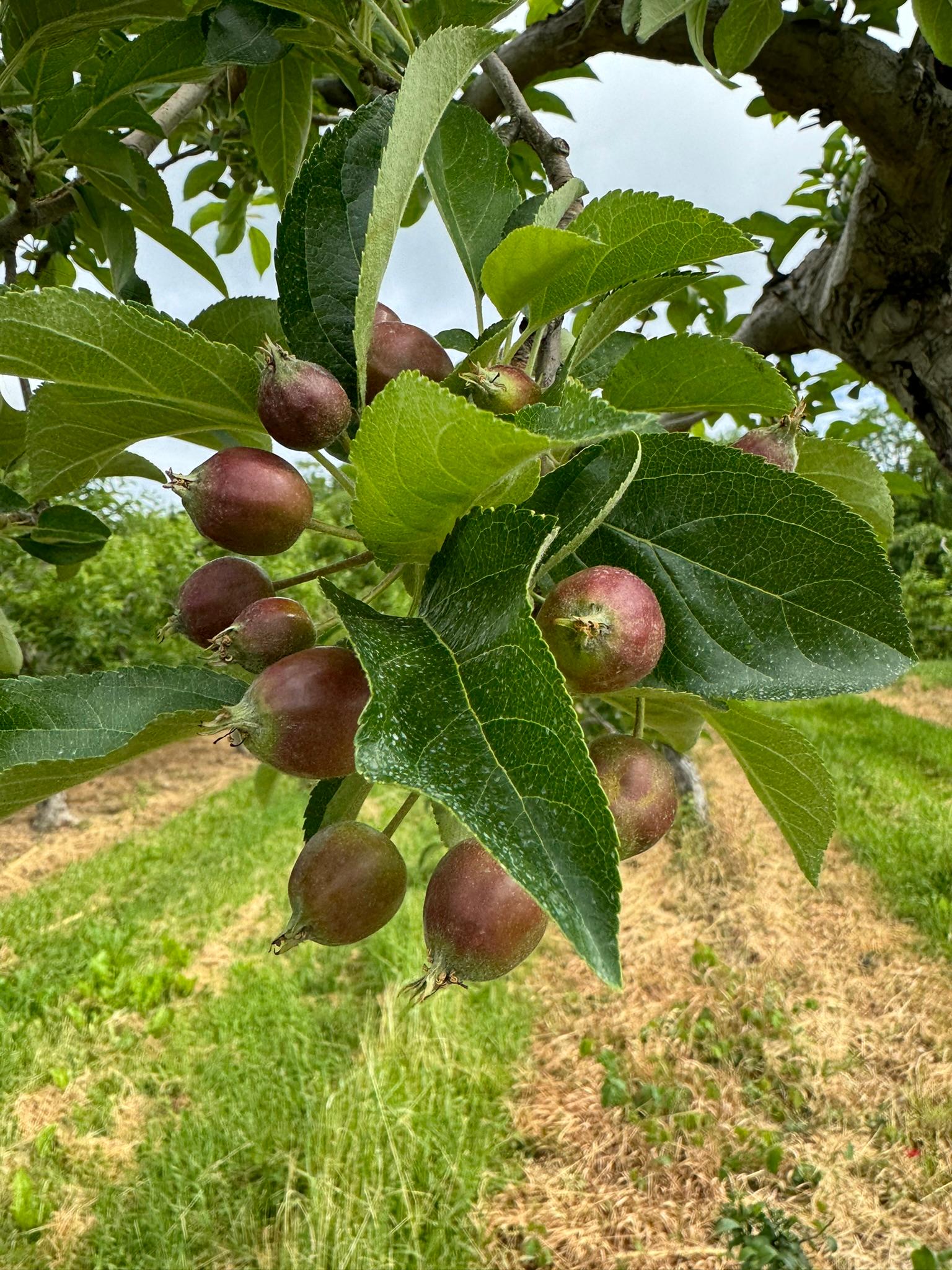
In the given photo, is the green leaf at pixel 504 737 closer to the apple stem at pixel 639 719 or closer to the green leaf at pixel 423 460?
the green leaf at pixel 423 460

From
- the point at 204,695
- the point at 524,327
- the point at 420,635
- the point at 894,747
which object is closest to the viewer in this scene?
the point at 420,635

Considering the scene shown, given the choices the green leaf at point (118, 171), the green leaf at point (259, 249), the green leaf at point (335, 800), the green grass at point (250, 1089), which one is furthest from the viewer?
the green grass at point (250, 1089)

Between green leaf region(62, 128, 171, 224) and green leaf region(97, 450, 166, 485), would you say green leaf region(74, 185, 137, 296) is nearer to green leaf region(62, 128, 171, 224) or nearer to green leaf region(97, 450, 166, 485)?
green leaf region(62, 128, 171, 224)

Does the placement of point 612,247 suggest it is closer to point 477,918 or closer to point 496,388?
point 496,388

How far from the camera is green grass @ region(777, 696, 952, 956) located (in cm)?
563

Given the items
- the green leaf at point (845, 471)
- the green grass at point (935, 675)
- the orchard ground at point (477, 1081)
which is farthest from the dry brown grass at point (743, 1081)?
the green grass at point (935, 675)

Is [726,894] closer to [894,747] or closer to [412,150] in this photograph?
[894,747]

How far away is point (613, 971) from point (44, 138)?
4.44 feet

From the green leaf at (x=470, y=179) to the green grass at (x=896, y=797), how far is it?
555 cm

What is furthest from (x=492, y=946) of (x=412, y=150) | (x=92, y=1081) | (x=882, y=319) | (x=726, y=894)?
(x=726, y=894)

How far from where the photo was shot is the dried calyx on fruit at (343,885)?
0.58 metres

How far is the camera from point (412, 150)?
1.64 feet

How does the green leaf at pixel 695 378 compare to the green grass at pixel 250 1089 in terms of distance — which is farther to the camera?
A: the green grass at pixel 250 1089

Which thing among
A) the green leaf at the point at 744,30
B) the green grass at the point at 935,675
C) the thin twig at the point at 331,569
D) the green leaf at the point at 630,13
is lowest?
the green grass at the point at 935,675
